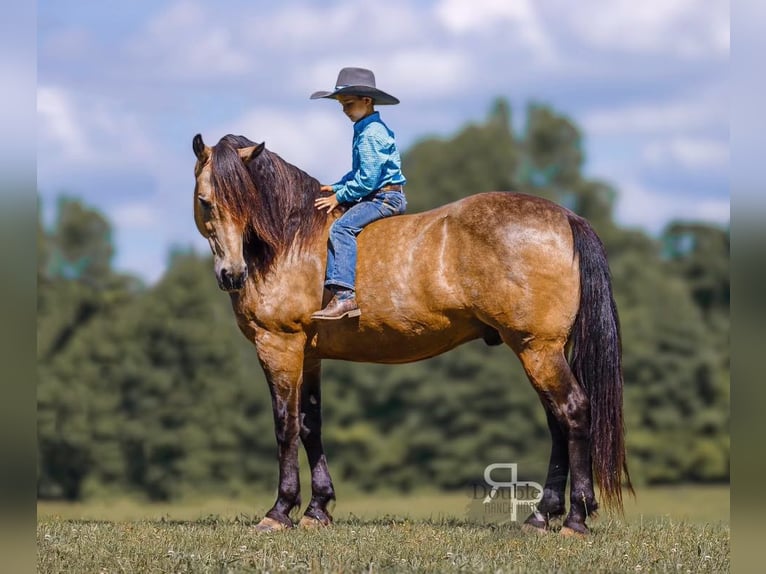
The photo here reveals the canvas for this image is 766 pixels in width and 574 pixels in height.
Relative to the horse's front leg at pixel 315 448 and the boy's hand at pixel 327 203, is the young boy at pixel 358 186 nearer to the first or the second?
the boy's hand at pixel 327 203

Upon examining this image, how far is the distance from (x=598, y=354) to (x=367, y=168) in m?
2.28

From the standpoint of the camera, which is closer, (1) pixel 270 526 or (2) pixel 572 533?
(2) pixel 572 533

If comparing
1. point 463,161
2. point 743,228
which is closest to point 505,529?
point 743,228

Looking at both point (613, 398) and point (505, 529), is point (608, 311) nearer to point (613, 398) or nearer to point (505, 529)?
point (613, 398)

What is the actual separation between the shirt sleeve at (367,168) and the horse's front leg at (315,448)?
1.48 meters

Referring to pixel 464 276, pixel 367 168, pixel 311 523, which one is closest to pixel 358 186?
pixel 367 168

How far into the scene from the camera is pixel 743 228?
337 cm

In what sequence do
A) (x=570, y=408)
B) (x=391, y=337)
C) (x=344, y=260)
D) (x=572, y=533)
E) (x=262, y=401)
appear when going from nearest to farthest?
(x=572, y=533) → (x=570, y=408) → (x=344, y=260) → (x=391, y=337) → (x=262, y=401)

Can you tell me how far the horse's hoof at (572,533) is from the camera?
679 centimetres

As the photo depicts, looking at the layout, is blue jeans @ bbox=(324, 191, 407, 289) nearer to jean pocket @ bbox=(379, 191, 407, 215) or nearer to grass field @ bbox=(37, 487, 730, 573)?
jean pocket @ bbox=(379, 191, 407, 215)

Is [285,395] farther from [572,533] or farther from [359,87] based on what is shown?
[359,87]

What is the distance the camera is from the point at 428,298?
23.8ft

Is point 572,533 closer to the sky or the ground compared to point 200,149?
closer to the ground

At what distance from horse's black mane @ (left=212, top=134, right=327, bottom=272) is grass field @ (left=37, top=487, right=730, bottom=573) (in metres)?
2.19
